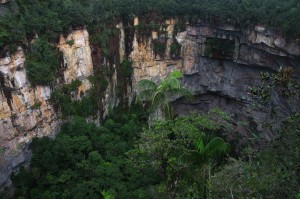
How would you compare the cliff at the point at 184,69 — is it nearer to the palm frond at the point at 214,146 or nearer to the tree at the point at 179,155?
the palm frond at the point at 214,146

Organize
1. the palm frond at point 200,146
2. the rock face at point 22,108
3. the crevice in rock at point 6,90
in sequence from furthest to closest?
the rock face at point 22,108, the crevice in rock at point 6,90, the palm frond at point 200,146

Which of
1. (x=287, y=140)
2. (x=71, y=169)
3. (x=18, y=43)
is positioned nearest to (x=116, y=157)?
(x=71, y=169)

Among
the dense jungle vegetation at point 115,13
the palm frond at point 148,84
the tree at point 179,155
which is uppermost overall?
the dense jungle vegetation at point 115,13

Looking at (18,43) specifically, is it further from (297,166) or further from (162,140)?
(297,166)

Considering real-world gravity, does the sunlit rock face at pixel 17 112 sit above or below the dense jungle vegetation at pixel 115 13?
below

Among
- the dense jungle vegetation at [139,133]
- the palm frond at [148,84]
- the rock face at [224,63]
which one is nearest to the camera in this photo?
the dense jungle vegetation at [139,133]

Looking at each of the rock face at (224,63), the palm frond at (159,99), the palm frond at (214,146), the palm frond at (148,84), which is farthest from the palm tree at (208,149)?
the rock face at (224,63)

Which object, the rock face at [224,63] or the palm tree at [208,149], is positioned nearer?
the palm tree at [208,149]

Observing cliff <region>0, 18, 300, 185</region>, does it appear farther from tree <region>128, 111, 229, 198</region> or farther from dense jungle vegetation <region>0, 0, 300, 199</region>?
tree <region>128, 111, 229, 198</region>
